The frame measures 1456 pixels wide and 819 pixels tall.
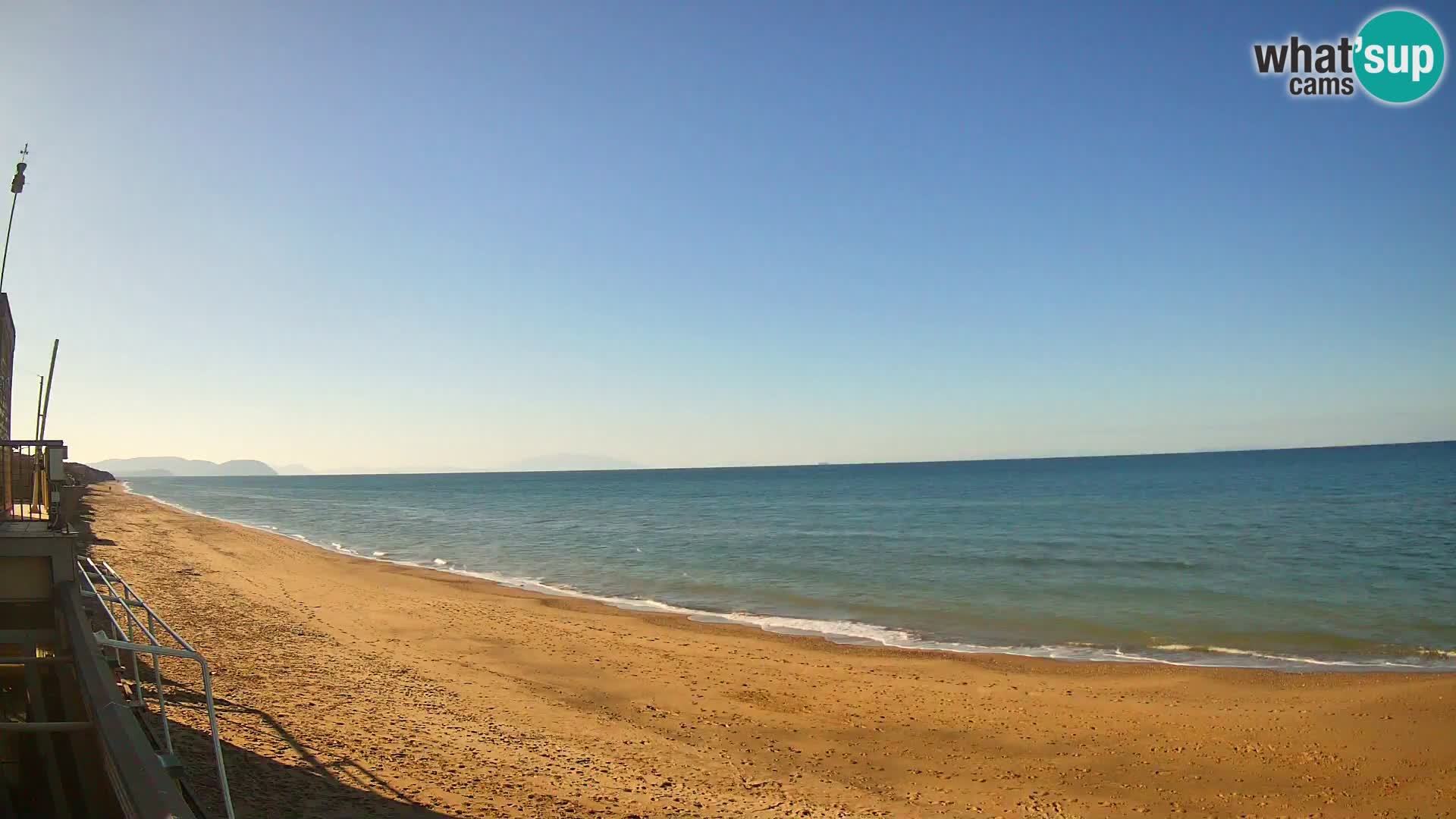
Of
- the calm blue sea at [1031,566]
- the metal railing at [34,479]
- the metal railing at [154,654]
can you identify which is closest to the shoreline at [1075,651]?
the calm blue sea at [1031,566]

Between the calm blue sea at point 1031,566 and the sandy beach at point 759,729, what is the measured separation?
278 centimetres

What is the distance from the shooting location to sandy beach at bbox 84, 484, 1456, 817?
8367mm

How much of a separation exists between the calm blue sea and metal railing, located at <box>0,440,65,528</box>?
12958 millimetres

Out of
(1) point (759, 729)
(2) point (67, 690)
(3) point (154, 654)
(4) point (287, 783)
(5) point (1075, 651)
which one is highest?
(3) point (154, 654)

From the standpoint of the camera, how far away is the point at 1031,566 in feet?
90.9

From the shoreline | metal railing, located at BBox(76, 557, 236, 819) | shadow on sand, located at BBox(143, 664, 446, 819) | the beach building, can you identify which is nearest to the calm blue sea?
the shoreline

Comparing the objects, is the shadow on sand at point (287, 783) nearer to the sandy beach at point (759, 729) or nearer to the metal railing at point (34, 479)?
the sandy beach at point (759, 729)

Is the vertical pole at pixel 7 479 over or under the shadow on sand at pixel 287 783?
over

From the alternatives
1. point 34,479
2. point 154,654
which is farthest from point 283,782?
point 34,479

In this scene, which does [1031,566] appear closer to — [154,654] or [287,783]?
[287,783]

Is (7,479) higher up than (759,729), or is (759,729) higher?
(7,479)

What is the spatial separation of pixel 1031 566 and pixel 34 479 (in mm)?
26729

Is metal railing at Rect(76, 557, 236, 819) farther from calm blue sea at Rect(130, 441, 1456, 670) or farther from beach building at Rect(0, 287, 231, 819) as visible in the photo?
calm blue sea at Rect(130, 441, 1456, 670)

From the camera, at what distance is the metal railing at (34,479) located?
10016 mm
